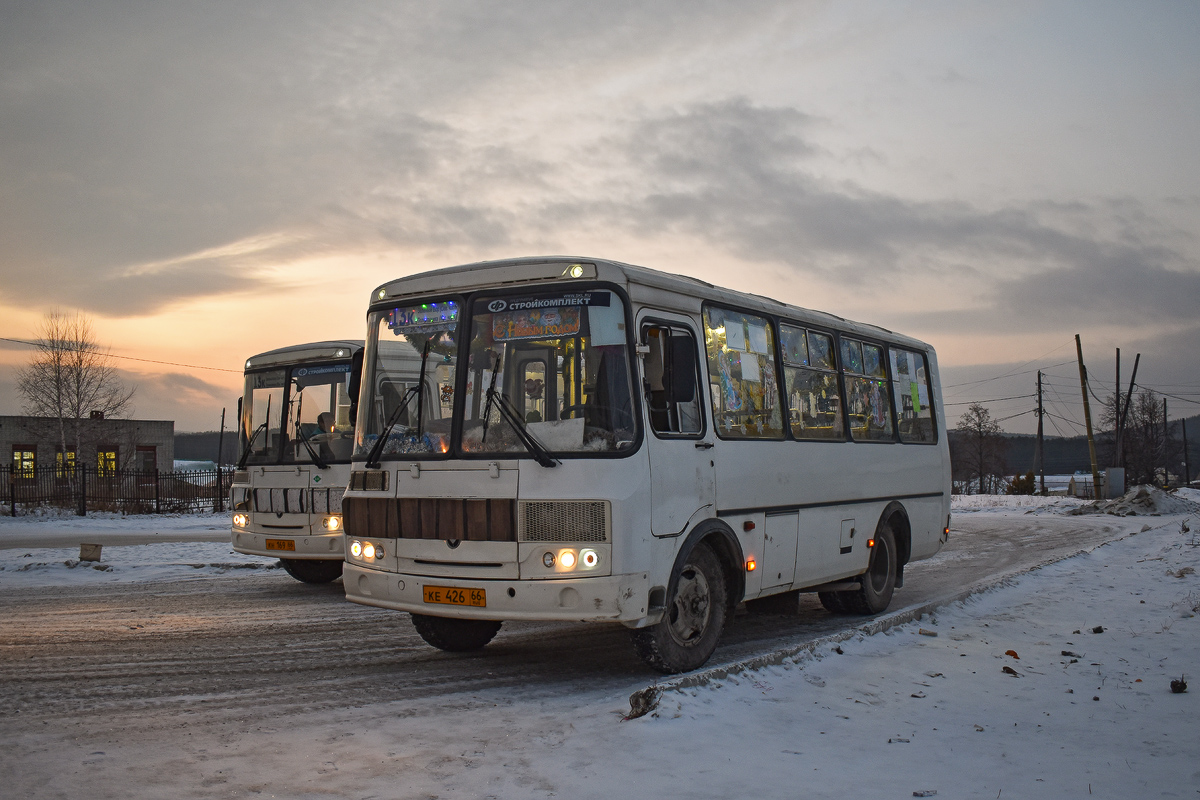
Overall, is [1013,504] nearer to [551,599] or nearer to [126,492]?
[126,492]

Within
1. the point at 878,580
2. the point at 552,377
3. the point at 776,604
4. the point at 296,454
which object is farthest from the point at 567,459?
the point at 296,454

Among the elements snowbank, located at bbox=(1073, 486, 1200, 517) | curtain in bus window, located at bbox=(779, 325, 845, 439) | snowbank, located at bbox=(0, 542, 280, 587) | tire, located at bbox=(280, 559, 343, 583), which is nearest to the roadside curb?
curtain in bus window, located at bbox=(779, 325, 845, 439)

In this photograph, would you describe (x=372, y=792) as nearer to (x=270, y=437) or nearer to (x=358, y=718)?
(x=358, y=718)

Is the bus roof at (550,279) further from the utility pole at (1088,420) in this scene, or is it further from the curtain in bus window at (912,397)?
the utility pole at (1088,420)

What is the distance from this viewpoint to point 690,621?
7.50 meters

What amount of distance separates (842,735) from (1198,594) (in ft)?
25.1

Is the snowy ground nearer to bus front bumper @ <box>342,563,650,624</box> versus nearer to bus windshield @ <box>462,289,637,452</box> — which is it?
bus front bumper @ <box>342,563,650,624</box>

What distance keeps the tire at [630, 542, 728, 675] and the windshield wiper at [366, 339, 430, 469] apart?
229 cm

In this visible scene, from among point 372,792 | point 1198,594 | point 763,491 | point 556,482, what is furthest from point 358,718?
point 1198,594

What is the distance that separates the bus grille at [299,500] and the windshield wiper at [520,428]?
238 inches

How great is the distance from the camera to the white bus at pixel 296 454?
12625 mm

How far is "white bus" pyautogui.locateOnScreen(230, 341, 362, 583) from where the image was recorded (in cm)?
1262

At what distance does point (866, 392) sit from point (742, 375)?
2.90m

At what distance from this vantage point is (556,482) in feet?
22.1
